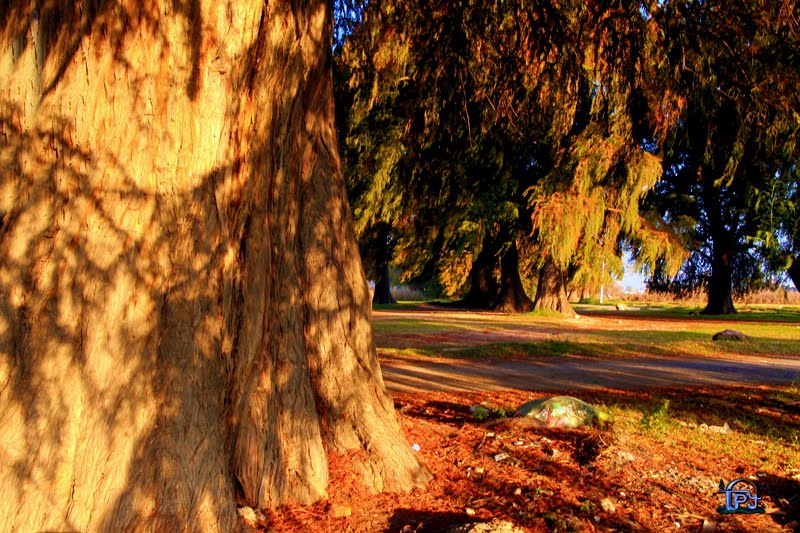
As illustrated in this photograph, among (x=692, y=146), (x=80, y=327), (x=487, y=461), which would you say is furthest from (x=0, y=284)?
(x=692, y=146)

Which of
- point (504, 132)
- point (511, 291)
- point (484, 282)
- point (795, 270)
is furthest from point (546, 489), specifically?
point (795, 270)

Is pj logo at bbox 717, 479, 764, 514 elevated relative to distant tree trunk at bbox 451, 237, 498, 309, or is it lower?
lower

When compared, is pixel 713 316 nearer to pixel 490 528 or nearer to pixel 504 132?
pixel 504 132

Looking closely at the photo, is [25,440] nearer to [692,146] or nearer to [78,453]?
[78,453]

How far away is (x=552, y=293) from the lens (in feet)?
90.1

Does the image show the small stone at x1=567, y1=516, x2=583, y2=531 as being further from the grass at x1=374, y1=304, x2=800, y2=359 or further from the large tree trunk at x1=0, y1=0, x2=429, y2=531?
the grass at x1=374, y1=304, x2=800, y2=359

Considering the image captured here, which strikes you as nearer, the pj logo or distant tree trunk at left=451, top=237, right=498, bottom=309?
the pj logo

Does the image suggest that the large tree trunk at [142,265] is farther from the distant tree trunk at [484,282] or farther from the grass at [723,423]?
the distant tree trunk at [484,282]

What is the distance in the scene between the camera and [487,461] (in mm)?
4891

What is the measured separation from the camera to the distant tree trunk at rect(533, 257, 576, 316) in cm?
2719

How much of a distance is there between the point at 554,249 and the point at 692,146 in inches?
272

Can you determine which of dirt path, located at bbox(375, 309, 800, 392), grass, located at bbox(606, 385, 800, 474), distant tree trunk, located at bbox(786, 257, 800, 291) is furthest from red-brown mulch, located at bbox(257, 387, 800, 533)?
distant tree trunk, located at bbox(786, 257, 800, 291)

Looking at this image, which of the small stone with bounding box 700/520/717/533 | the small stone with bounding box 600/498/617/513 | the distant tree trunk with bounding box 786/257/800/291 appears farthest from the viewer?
the distant tree trunk with bounding box 786/257/800/291

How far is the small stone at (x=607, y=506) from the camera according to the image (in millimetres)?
3965
